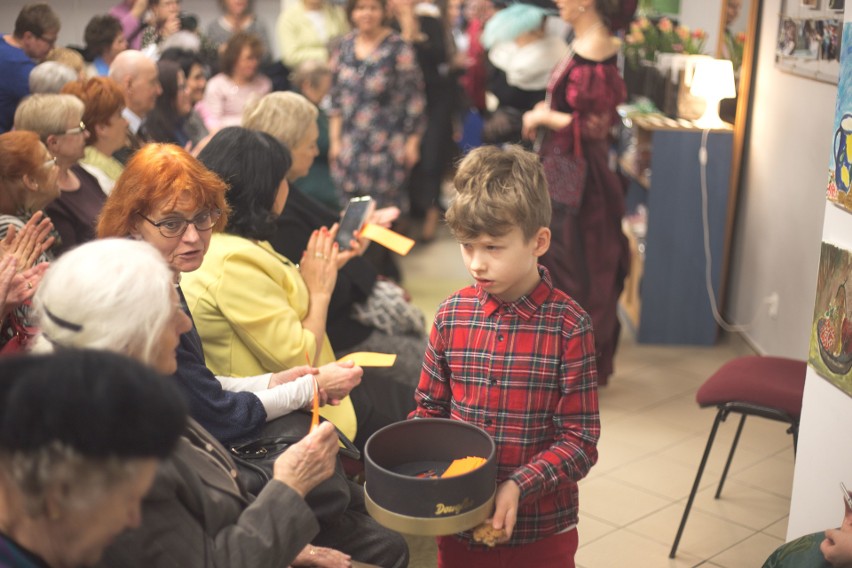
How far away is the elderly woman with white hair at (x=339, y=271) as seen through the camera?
3.44 m

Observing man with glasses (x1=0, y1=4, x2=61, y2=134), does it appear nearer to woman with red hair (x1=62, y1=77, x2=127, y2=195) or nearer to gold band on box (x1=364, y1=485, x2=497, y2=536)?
A: woman with red hair (x1=62, y1=77, x2=127, y2=195)

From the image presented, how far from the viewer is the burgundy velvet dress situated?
14.2 ft

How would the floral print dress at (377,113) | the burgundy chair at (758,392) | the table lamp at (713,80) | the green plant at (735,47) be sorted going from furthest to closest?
the floral print dress at (377,113) → the green plant at (735,47) → the table lamp at (713,80) → the burgundy chair at (758,392)

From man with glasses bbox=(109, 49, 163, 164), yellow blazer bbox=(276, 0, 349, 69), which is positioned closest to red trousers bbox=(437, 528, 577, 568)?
Result: man with glasses bbox=(109, 49, 163, 164)

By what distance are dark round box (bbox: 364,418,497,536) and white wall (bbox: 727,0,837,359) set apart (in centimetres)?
286

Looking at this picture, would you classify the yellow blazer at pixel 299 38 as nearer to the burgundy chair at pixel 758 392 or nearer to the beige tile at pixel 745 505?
the beige tile at pixel 745 505

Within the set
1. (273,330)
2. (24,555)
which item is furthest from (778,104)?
(24,555)

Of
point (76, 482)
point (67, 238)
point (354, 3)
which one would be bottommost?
point (67, 238)

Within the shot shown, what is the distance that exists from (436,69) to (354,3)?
1.29m

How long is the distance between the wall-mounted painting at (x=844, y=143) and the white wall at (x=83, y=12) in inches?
171

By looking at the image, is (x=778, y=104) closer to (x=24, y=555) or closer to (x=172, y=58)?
(x=172, y=58)

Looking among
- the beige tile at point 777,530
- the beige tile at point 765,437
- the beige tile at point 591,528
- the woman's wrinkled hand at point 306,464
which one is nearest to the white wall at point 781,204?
the beige tile at point 765,437

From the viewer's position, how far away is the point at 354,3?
596 cm

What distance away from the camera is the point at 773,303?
473 centimetres
